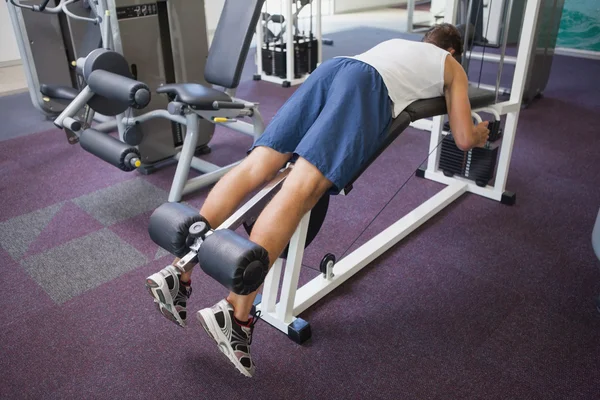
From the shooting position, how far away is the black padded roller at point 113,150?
2.26 metres

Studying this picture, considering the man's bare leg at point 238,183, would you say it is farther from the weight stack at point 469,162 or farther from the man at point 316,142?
the weight stack at point 469,162

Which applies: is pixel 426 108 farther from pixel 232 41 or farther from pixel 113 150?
pixel 113 150

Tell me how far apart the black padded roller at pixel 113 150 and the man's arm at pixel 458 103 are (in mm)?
1347

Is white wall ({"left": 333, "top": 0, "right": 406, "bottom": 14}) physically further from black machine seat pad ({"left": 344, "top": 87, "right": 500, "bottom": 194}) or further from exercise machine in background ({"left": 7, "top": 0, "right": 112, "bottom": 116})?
black machine seat pad ({"left": 344, "top": 87, "right": 500, "bottom": 194})

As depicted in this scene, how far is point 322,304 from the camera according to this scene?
6.07ft

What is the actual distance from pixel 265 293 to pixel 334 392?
0.41 m

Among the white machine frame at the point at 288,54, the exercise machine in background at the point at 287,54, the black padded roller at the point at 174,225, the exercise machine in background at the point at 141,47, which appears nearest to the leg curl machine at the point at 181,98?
the exercise machine in background at the point at 141,47

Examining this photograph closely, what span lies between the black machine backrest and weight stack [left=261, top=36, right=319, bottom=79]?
2.06m

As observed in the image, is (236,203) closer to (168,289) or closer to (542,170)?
(168,289)

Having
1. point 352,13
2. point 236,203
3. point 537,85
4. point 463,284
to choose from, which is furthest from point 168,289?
point 352,13

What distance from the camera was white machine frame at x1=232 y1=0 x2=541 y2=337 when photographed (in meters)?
1.66

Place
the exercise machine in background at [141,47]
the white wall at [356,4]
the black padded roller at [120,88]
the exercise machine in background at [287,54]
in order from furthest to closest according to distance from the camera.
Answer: the white wall at [356,4] < the exercise machine in background at [287,54] < the exercise machine in background at [141,47] < the black padded roller at [120,88]

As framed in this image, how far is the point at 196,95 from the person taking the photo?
7.64 feet

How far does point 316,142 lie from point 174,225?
467mm
